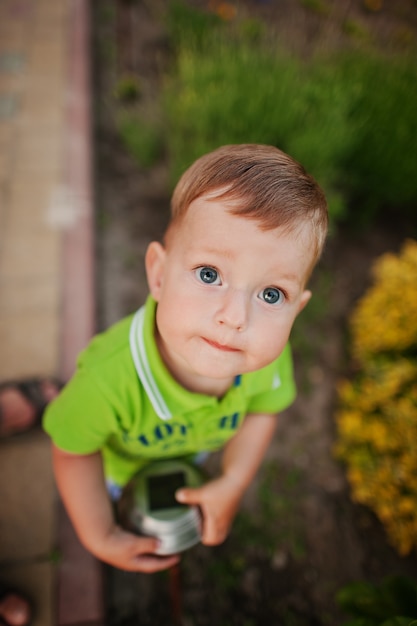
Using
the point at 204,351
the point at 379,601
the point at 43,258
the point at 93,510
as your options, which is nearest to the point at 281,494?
the point at 379,601

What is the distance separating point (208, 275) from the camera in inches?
31.7

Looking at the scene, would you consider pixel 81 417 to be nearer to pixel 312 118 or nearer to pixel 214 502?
pixel 214 502

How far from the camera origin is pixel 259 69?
2.78 m

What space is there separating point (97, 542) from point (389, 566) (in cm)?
157

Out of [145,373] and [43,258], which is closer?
[145,373]

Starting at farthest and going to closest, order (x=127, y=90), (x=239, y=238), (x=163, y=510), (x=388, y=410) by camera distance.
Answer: (x=127, y=90) → (x=388, y=410) → (x=163, y=510) → (x=239, y=238)

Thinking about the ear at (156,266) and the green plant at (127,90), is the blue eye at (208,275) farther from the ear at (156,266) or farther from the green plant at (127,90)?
the green plant at (127,90)

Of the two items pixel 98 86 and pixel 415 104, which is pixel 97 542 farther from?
pixel 98 86

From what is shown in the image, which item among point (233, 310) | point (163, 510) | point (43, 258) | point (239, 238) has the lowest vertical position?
point (43, 258)

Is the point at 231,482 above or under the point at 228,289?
under

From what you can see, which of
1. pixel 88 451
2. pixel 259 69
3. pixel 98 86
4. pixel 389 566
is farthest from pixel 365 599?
pixel 98 86

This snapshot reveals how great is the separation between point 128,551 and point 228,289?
2.64 feet

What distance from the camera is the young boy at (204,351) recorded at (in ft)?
2.55

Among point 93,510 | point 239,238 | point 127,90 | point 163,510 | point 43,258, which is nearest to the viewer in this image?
point 239,238
